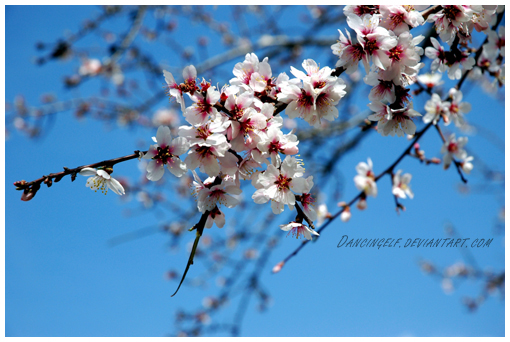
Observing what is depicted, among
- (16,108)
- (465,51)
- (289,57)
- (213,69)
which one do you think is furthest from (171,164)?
Answer: (16,108)

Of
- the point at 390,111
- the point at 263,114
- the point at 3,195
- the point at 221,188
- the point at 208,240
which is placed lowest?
the point at 221,188

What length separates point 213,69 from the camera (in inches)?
149

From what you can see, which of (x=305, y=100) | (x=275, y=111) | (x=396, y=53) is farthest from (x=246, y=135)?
(x=396, y=53)

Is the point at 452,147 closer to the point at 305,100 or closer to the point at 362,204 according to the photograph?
the point at 362,204

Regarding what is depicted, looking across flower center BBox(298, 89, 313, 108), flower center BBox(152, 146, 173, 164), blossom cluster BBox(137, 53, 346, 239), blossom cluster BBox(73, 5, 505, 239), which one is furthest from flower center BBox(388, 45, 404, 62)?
flower center BBox(152, 146, 173, 164)

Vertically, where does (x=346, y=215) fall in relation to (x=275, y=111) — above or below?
above

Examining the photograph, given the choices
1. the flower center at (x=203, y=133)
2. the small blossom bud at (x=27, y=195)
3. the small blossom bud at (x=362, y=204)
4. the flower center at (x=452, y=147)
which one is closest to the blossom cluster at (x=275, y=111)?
the flower center at (x=203, y=133)

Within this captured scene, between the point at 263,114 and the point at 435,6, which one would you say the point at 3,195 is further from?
the point at 435,6

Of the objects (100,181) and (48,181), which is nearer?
(48,181)

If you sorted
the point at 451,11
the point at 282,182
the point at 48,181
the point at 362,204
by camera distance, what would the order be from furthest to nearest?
the point at 362,204
the point at 451,11
the point at 282,182
the point at 48,181

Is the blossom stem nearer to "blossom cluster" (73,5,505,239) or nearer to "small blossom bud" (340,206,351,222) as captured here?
"blossom cluster" (73,5,505,239)

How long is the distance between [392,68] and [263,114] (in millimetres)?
560

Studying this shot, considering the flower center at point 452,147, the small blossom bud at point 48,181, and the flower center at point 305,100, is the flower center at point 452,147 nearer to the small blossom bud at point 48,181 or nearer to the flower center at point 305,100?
the flower center at point 305,100

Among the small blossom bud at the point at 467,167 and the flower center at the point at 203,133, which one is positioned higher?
the small blossom bud at the point at 467,167
